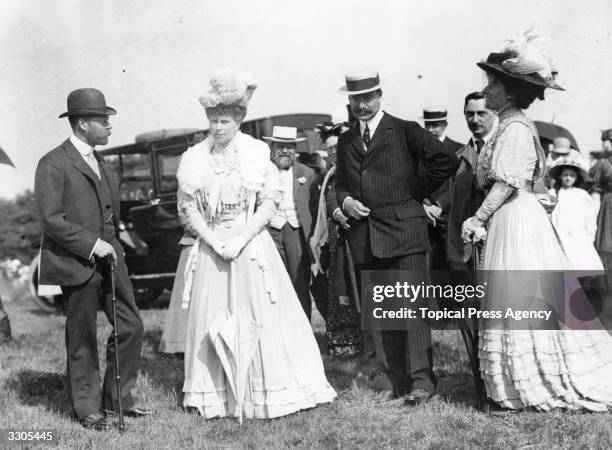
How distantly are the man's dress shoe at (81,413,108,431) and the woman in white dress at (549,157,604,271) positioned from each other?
5221mm

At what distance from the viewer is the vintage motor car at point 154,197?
33.8 feet

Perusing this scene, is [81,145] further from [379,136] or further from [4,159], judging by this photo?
[4,159]

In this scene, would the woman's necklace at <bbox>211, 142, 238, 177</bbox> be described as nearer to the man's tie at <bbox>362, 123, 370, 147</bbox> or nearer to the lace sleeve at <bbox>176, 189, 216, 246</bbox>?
the lace sleeve at <bbox>176, 189, 216, 246</bbox>

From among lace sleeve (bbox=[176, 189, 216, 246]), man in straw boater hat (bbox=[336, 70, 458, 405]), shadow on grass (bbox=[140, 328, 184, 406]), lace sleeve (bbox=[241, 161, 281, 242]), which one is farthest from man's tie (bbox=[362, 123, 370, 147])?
shadow on grass (bbox=[140, 328, 184, 406])

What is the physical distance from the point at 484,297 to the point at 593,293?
3.84m

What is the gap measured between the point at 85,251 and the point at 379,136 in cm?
204

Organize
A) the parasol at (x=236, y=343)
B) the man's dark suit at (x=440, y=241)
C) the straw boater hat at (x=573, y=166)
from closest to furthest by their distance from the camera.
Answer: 1. the parasol at (x=236, y=343)
2. the man's dark suit at (x=440, y=241)
3. the straw boater hat at (x=573, y=166)

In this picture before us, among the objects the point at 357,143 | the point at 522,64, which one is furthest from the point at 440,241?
the point at 522,64

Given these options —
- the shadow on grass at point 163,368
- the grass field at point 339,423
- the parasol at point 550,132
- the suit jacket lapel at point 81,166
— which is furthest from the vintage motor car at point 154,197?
the suit jacket lapel at point 81,166

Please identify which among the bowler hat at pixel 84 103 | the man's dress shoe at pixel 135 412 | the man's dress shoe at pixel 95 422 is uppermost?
the bowler hat at pixel 84 103

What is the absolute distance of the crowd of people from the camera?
163 inches

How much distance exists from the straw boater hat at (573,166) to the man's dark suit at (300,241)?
313 cm

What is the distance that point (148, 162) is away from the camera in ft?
36.2

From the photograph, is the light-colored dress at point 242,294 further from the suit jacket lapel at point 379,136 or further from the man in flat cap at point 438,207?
the man in flat cap at point 438,207
